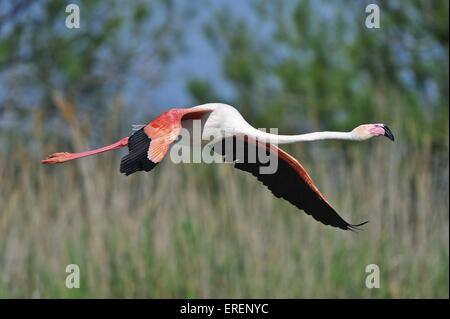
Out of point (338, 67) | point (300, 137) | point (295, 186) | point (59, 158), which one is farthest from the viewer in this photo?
point (338, 67)

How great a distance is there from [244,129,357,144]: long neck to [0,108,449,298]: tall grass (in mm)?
3120

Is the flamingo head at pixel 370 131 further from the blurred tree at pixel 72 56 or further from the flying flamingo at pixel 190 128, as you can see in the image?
the blurred tree at pixel 72 56

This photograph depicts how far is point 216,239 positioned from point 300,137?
3421 millimetres

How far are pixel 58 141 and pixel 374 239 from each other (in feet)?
6.88

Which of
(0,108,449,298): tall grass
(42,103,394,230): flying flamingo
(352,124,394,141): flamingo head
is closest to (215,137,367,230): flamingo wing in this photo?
(42,103,394,230): flying flamingo

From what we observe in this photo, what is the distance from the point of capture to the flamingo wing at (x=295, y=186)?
4.72ft

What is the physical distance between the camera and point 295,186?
4.94 feet

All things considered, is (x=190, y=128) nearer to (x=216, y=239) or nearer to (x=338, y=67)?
(x=216, y=239)

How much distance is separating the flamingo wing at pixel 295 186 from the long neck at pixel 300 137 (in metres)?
0.21

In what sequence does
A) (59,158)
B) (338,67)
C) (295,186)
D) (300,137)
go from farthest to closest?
(338,67) < (295,186) < (59,158) < (300,137)

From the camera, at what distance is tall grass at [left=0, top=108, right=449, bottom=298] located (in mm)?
4465

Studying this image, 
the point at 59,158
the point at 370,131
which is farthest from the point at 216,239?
the point at 370,131

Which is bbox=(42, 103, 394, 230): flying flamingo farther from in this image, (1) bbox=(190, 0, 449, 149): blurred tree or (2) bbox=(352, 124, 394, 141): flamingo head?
(1) bbox=(190, 0, 449, 149): blurred tree

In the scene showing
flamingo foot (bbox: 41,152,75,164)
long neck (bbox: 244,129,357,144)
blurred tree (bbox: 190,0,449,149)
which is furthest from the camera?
blurred tree (bbox: 190,0,449,149)
